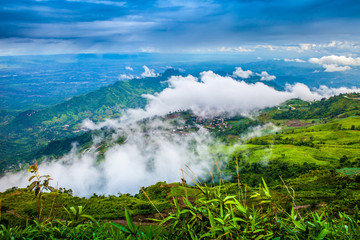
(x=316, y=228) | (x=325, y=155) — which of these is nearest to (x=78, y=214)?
(x=316, y=228)

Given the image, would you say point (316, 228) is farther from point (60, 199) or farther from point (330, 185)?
point (330, 185)

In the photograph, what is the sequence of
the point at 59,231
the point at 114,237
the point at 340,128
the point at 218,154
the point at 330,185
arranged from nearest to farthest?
1. the point at 114,237
2. the point at 59,231
3. the point at 330,185
4. the point at 340,128
5. the point at 218,154

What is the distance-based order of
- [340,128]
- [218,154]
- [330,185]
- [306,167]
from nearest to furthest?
[330,185] < [306,167] < [340,128] < [218,154]

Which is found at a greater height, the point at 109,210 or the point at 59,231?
the point at 59,231

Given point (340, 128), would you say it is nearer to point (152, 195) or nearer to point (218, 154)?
point (218, 154)

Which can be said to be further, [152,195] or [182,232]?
[152,195]

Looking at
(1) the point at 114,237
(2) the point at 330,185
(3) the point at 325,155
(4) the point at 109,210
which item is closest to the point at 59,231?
(1) the point at 114,237

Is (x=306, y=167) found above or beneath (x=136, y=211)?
beneath

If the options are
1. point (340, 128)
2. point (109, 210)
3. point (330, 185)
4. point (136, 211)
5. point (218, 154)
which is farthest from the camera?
point (218, 154)

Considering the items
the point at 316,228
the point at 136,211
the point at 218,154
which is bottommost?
the point at 218,154
